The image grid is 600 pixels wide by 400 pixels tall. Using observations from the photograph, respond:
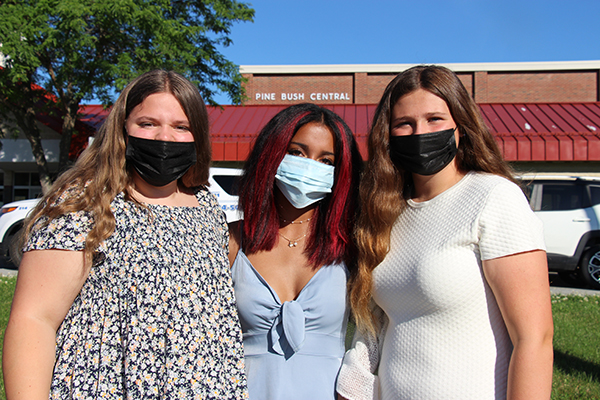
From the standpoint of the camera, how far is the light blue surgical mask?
2.25m

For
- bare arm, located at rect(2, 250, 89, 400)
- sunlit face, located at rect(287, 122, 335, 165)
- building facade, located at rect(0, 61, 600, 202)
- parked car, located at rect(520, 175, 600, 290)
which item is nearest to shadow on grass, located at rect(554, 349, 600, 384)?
building facade, located at rect(0, 61, 600, 202)

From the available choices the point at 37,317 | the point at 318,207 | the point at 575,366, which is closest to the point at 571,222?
the point at 575,366

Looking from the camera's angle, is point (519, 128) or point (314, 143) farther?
point (519, 128)

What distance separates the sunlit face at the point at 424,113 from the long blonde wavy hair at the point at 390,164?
24 millimetres

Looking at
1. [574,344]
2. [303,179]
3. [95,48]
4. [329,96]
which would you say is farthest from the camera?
[329,96]

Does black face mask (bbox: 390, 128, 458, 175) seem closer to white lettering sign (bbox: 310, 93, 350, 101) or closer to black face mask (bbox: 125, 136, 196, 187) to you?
black face mask (bbox: 125, 136, 196, 187)

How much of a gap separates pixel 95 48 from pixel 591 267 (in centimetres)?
1087

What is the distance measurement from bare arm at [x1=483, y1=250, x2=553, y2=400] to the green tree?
8.61m

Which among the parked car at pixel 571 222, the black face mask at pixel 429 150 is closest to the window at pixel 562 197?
the parked car at pixel 571 222

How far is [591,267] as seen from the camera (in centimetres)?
782

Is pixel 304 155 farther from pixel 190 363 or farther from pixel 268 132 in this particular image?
pixel 190 363

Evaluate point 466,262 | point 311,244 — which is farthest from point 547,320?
point 311,244

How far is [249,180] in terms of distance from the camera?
2.44 m

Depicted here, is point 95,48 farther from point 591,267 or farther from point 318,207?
point 591,267
